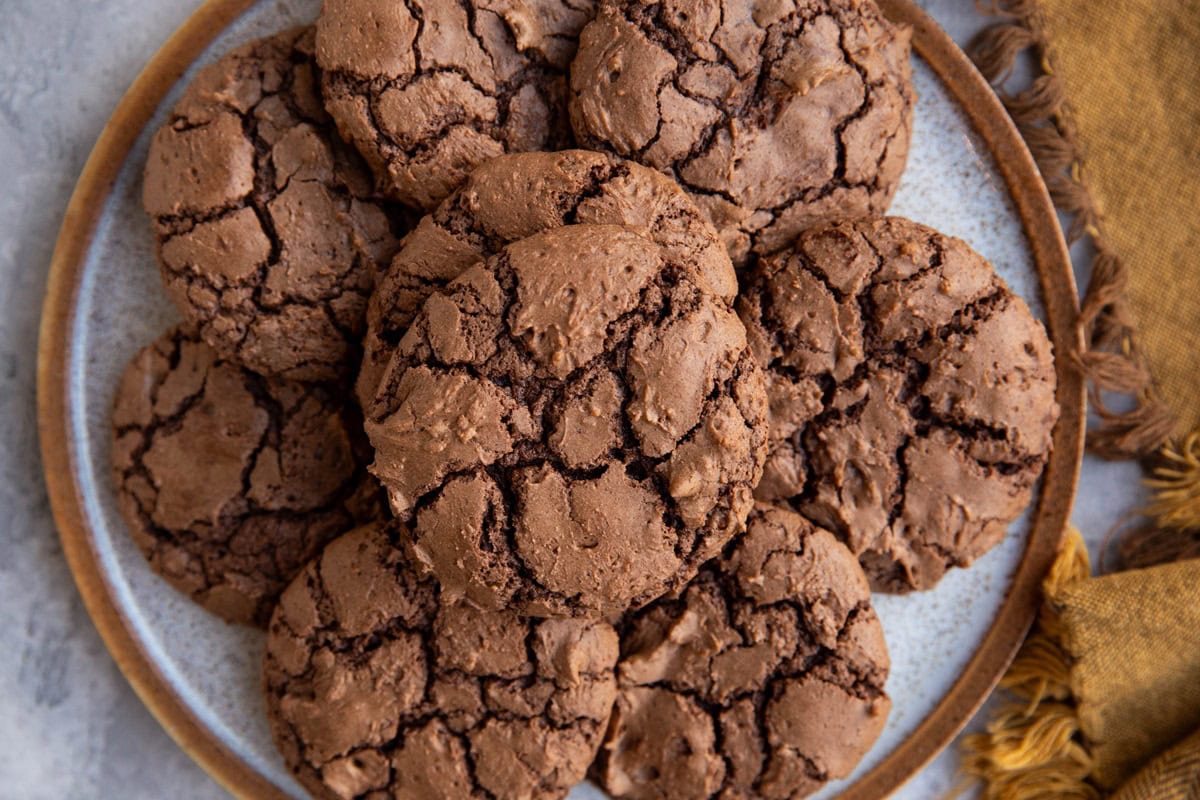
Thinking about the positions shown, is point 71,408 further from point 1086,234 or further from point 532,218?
point 1086,234

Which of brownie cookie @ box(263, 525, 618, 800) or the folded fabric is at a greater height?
the folded fabric

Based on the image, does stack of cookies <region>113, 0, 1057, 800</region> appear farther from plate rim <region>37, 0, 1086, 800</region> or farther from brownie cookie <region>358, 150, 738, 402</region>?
plate rim <region>37, 0, 1086, 800</region>

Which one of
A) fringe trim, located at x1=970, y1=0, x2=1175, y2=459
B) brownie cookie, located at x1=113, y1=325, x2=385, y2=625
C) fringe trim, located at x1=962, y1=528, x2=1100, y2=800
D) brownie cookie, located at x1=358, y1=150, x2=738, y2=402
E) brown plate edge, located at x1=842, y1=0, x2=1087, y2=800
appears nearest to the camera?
brownie cookie, located at x1=358, y1=150, x2=738, y2=402

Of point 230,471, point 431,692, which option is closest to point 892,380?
point 431,692

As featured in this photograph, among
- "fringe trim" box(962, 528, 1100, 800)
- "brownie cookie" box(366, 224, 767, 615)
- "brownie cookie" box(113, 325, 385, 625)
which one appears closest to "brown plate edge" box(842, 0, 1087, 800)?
"fringe trim" box(962, 528, 1100, 800)

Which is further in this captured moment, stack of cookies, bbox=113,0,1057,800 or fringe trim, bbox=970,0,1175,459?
fringe trim, bbox=970,0,1175,459

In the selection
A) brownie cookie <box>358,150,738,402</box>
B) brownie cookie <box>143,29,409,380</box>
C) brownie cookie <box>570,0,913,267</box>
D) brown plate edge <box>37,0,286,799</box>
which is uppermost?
brownie cookie <box>570,0,913,267</box>

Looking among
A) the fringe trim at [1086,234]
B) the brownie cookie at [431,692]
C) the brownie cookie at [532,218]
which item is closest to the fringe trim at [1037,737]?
the fringe trim at [1086,234]

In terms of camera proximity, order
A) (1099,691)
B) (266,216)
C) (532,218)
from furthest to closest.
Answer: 1. (1099,691)
2. (266,216)
3. (532,218)
